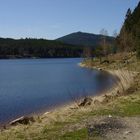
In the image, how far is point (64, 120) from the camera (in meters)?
17.8

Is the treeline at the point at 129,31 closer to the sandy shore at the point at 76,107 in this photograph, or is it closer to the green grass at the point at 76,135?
the sandy shore at the point at 76,107

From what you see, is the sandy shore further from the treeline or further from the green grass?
the treeline

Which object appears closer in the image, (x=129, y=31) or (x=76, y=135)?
(x=76, y=135)

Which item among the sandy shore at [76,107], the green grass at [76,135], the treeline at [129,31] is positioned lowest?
the sandy shore at [76,107]

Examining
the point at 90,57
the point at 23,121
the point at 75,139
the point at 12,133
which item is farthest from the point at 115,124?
the point at 90,57

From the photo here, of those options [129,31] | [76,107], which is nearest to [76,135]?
[76,107]

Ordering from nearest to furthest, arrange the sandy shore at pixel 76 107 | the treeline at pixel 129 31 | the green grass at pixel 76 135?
the green grass at pixel 76 135 < the sandy shore at pixel 76 107 < the treeline at pixel 129 31

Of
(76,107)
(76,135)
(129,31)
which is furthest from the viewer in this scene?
(129,31)

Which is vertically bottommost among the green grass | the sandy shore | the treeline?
the sandy shore

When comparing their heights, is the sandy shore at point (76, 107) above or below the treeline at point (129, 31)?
below

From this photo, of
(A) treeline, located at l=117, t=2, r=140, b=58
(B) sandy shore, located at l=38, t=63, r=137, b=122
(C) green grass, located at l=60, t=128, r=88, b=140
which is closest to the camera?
(C) green grass, located at l=60, t=128, r=88, b=140

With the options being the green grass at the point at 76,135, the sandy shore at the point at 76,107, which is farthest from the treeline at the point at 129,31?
the green grass at the point at 76,135

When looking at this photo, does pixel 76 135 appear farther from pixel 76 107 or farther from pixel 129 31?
pixel 129 31

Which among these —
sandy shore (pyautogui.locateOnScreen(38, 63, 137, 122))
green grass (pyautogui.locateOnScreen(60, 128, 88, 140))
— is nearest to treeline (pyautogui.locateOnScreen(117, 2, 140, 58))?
sandy shore (pyautogui.locateOnScreen(38, 63, 137, 122))
